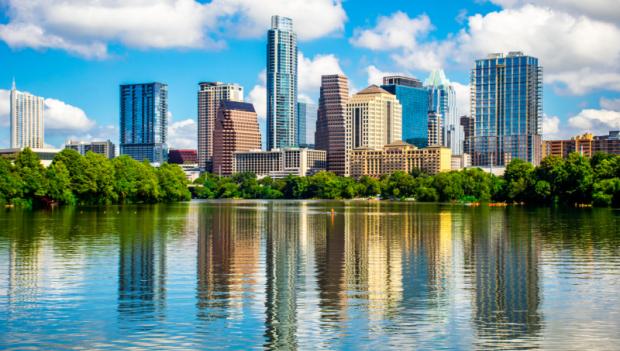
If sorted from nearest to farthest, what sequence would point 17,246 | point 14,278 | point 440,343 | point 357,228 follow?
point 440,343 < point 14,278 < point 17,246 < point 357,228

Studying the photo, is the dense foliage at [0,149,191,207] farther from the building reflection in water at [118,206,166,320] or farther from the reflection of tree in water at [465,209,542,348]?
the reflection of tree in water at [465,209,542,348]

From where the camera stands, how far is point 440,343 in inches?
1039

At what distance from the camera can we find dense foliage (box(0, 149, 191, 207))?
13362cm

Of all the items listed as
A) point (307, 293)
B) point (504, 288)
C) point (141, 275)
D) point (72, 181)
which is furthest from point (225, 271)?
point (72, 181)

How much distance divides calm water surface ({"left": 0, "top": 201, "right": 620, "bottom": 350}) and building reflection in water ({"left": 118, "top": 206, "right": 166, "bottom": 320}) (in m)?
0.09

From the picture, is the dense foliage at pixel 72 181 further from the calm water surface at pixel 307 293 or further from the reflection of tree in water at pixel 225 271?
the calm water surface at pixel 307 293

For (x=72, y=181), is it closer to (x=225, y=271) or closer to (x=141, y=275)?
(x=225, y=271)

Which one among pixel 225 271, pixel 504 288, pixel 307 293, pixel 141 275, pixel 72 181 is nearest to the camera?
pixel 307 293

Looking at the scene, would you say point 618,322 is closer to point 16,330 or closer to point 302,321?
point 302,321

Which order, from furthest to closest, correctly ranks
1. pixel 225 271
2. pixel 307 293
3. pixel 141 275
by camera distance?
1. pixel 225 271
2. pixel 141 275
3. pixel 307 293

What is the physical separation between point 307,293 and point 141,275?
414 inches

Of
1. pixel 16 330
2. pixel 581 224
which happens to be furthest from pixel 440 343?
pixel 581 224

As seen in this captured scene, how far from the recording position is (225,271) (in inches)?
1726

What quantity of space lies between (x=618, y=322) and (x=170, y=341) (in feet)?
56.8
